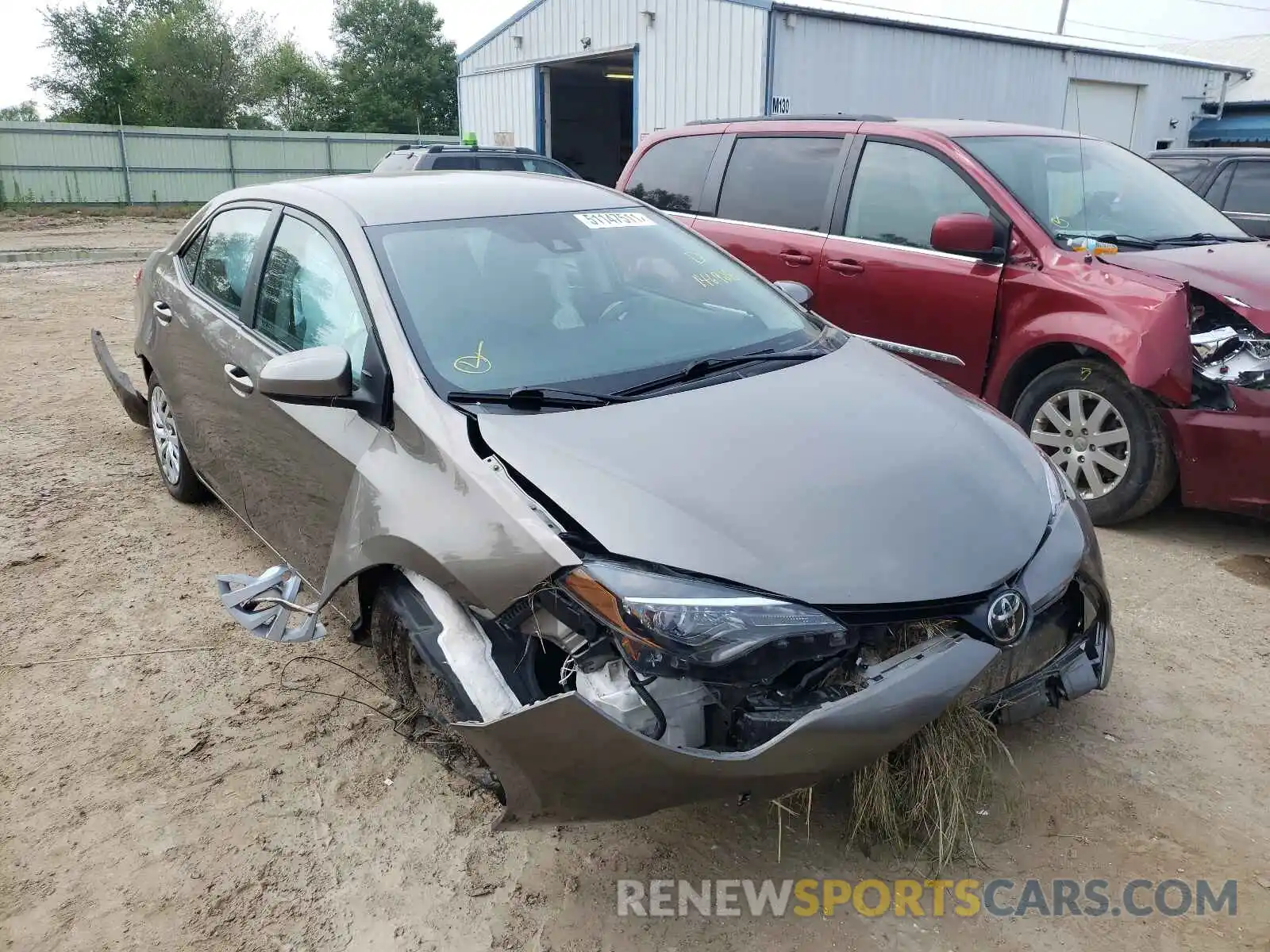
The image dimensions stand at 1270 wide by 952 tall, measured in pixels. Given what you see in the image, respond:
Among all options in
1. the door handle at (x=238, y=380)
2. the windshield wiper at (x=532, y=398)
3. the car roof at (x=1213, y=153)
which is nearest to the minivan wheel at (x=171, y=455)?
the door handle at (x=238, y=380)

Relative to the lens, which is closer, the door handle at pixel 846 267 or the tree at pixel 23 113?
the door handle at pixel 846 267

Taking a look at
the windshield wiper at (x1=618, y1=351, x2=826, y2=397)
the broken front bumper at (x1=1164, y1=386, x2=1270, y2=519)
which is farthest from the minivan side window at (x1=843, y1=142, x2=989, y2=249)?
the windshield wiper at (x1=618, y1=351, x2=826, y2=397)

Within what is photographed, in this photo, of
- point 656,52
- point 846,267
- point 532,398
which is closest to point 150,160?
point 656,52

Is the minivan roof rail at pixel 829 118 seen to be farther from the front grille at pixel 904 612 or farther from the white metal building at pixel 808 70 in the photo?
the white metal building at pixel 808 70

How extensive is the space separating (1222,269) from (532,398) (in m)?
3.45

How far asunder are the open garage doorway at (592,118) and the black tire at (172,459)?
15.3 meters

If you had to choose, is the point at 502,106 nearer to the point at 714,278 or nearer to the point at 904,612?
the point at 714,278

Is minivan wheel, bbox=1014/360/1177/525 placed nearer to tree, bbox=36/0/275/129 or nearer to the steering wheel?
the steering wheel

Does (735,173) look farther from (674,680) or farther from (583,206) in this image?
(674,680)

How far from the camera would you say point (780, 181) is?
585cm

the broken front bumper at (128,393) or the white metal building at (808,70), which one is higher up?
the white metal building at (808,70)

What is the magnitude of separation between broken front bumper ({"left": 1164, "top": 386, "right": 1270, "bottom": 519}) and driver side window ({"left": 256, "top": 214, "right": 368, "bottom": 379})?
3.35 metres

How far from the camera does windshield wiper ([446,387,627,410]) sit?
8.86ft

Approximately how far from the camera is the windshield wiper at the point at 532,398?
2.70 meters
